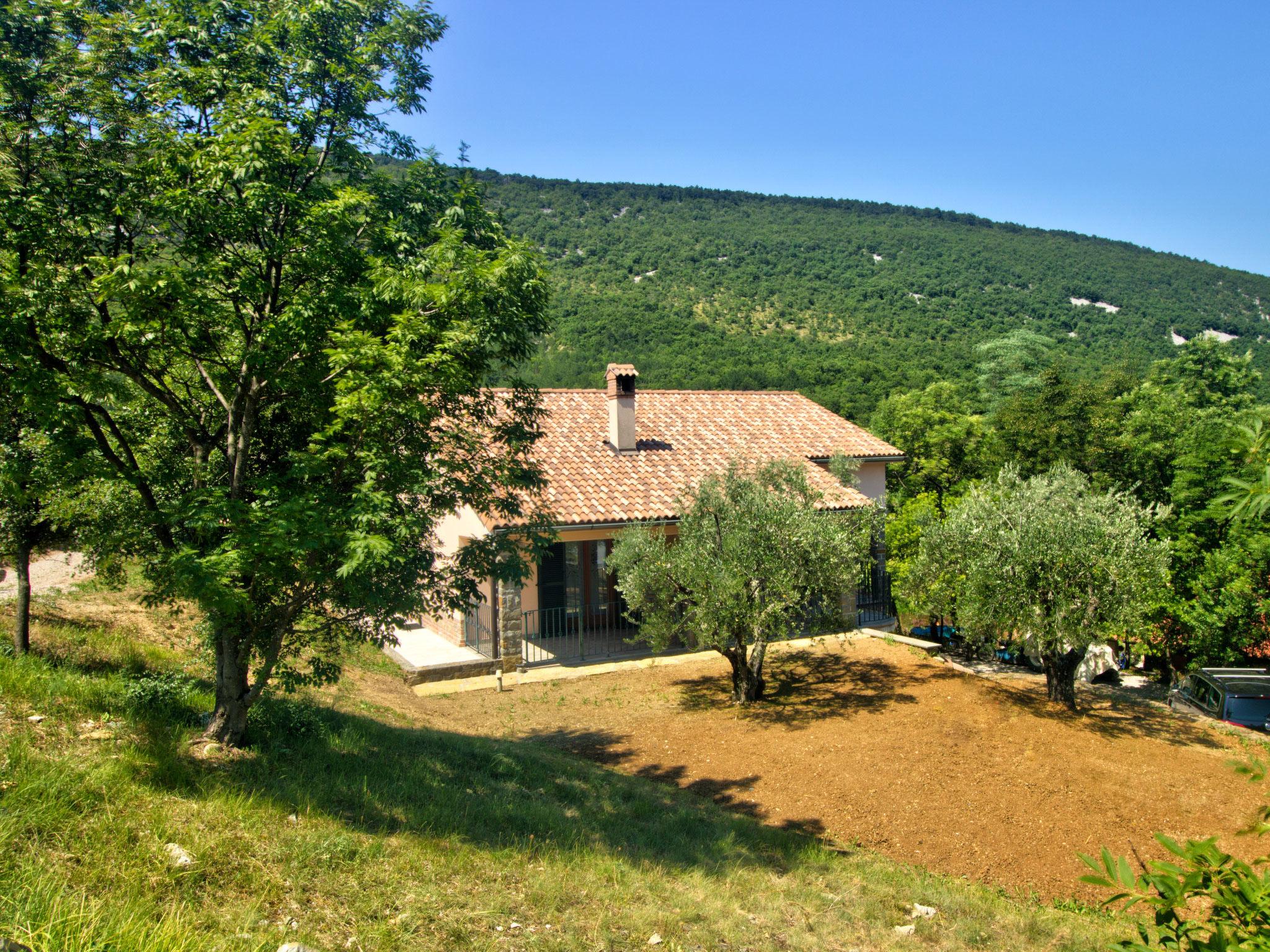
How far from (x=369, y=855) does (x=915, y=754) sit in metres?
6.89

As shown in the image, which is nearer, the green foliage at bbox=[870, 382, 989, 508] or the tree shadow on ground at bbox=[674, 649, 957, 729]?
the tree shadow on ground at bbox=[674, 649, 957, 729]

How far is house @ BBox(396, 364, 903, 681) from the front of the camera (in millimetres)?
14312

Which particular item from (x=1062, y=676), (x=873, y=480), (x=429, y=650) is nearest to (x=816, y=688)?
(x=1062, y=676)

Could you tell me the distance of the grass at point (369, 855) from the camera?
163 inches

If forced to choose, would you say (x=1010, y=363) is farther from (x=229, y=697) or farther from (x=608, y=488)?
(x=229, y=697)

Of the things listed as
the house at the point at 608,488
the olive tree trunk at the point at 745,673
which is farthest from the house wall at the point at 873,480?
the olive tree trunk at the point at 745,673

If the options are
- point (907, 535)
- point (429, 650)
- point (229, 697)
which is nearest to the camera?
point (229, 697)

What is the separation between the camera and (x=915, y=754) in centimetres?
947

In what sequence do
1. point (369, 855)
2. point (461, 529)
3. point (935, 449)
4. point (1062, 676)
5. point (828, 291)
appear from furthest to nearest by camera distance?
point (828, 291) → point (935, 449) → point (461, 529) → point (1062, 676) → point (369, 855)

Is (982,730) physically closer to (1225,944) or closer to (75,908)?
(1225,944)

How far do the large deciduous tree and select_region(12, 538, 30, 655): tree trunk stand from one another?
2.07 metres

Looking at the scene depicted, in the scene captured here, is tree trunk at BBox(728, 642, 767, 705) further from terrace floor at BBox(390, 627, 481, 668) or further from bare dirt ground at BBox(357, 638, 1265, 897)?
terrace floor at BBox(390, 627, 481, 668)

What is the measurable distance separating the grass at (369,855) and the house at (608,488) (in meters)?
5.28

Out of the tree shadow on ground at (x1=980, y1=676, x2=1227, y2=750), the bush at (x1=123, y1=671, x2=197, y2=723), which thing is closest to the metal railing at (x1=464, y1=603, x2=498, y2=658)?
the bush at (x1=123, y1=671, x2=197, y2=723)
